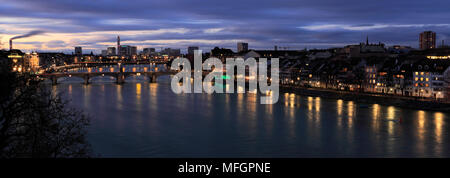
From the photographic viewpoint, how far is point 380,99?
11.3 meters

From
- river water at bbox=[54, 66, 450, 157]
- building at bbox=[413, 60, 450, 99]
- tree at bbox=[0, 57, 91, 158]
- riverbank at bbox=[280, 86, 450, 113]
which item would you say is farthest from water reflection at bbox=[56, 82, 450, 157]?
tree at bbox=[0, 57, 91, 158]

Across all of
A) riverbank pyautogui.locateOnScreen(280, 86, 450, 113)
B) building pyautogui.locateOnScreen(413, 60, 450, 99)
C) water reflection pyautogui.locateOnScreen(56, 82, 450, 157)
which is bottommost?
water reflection pyautogui.locateOnScreen(56, 82, 450, 157)

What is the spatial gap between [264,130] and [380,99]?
5465mm

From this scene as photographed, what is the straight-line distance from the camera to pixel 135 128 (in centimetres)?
736

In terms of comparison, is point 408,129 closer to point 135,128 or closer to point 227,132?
point 227,132

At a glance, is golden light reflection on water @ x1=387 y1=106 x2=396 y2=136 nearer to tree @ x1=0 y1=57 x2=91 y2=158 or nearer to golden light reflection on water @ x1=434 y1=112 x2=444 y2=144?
golden light reflection on water @ x1=434 y1=112 x2=444 y2=144

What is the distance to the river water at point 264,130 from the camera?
5.61 metres

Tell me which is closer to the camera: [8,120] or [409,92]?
[8,120]

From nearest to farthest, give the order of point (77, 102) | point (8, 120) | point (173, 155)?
point (8, 120), point (173, 155), point (77, 102)

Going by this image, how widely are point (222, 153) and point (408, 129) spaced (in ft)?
11.9

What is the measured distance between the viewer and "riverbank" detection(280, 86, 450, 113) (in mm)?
9734

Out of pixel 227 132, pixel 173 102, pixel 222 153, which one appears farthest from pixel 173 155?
pixel 173 102

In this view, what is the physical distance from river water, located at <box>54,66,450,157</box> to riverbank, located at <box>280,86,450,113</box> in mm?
320

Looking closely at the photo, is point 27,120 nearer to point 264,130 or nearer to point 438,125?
point 264,130
